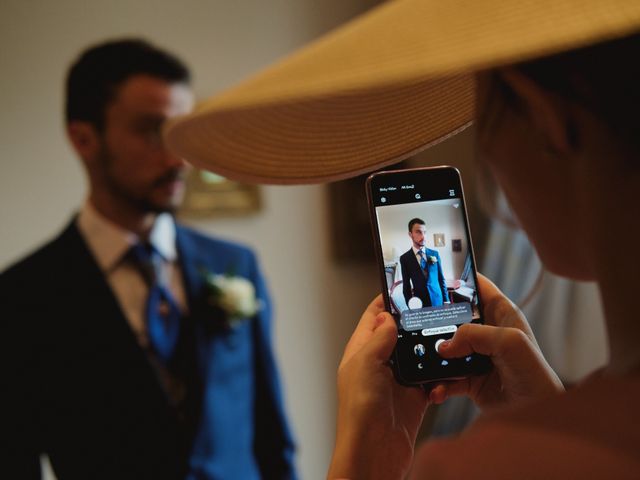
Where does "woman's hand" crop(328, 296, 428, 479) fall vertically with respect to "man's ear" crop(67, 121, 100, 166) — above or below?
below

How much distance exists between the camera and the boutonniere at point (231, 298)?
148 centimetres

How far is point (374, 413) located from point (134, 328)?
978 mm

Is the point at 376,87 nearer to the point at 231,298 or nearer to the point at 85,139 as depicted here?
the point at 231,298

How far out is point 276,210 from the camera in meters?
2.36

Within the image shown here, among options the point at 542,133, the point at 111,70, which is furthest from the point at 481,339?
the point at 111,70

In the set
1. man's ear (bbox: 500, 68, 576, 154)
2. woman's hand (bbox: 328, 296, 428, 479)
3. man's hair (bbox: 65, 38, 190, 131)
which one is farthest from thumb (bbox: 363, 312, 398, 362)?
man's hair (bbox: 65, 38, 190, 131)

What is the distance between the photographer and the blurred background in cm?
196

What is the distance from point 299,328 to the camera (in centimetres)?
237

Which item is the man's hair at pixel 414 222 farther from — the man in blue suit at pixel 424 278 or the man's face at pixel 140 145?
the man's face at pixel 140 145

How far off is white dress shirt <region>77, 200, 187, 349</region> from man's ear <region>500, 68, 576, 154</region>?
3.97 feet

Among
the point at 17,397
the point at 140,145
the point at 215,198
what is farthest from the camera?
the point at 215,198

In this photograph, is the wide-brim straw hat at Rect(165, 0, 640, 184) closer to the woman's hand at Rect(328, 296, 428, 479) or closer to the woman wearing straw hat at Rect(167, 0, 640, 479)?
the woman wearing straw hat at Rect(167, 0, 640, 479)

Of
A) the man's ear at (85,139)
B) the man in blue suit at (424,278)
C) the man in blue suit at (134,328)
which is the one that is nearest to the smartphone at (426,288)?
the man in blue suit at (424,278)

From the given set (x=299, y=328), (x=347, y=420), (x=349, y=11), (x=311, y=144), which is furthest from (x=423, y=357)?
(x=349, y=11)
